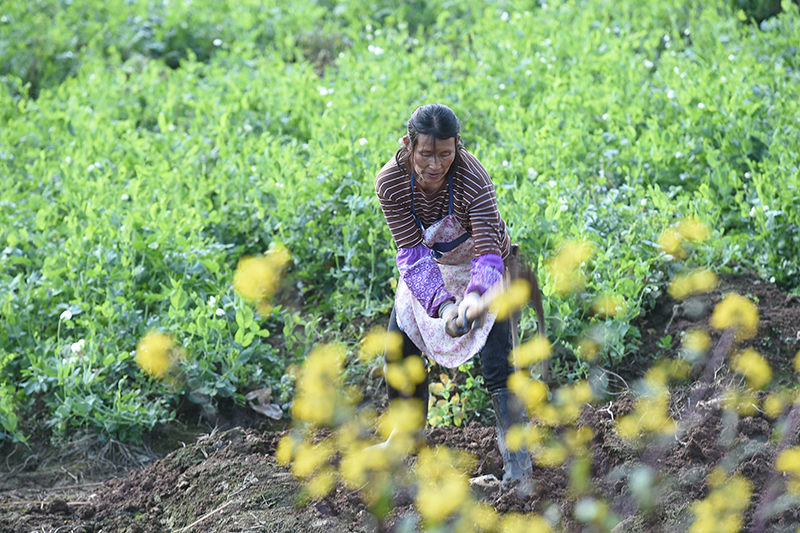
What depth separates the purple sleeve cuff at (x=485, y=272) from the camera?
252cm

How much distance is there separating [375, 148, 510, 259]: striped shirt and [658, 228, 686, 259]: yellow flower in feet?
4.30

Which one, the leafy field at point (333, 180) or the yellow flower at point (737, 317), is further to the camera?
the leafy field at point (333, 180)

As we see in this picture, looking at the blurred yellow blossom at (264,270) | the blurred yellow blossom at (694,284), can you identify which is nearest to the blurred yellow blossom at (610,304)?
the blurred yellow blossom at (694,284)

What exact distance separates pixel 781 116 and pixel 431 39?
312cm

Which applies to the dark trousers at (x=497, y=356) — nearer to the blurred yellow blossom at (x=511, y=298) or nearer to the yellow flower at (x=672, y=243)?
the blurred yellow blossom at (x=511, y=298)

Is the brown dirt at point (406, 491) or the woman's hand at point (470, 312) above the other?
the woman's hand at point (470, 312)

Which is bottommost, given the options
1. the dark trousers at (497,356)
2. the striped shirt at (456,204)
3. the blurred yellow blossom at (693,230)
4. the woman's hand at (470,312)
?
the blurred yellow blossom at (693,230)

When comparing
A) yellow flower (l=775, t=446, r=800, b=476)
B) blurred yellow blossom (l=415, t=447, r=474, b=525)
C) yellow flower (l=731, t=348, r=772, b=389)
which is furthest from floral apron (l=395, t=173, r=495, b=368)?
yellow flower (l=731, t=348, r=772, b=389)

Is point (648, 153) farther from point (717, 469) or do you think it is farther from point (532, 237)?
point (717, 469)

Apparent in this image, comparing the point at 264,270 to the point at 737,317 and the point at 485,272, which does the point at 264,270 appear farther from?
the point at 737,317

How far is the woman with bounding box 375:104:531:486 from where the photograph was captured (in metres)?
2.51

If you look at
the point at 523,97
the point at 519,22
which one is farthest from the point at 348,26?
the point at 523,97

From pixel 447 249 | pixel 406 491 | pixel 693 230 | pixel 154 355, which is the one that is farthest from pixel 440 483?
pixel 693 230

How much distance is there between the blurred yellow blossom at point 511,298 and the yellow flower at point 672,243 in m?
1.13
